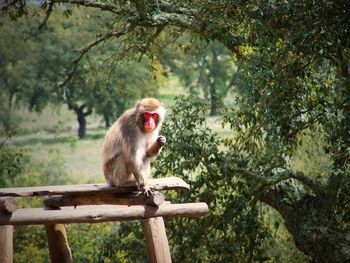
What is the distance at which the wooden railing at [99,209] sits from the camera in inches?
204

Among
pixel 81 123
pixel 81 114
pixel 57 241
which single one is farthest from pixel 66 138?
pixel 57 241

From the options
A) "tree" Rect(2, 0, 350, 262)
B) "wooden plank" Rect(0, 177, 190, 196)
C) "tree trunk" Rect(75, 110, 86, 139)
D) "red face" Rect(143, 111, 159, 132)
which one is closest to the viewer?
"wooden plank" Rect(0, 177, 190, 196)

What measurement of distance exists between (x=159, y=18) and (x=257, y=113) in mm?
1796

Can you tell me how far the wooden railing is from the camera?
5188mm

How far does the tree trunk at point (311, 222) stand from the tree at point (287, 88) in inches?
0.5

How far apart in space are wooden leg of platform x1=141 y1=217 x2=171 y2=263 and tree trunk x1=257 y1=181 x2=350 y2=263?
2857 mm

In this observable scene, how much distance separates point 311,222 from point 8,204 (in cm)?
441

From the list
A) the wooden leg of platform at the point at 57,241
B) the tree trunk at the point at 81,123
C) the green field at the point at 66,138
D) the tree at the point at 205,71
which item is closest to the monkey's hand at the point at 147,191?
the wooden leg of platform at the point at 57,241

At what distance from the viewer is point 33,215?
5219mm

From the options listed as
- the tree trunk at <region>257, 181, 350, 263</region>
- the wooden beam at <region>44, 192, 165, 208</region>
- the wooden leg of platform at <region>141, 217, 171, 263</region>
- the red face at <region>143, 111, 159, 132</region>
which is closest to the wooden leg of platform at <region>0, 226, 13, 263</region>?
the wooden beam at <region>44, 192, 165, 208</region>

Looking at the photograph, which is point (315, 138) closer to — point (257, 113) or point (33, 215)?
point (257, 113)

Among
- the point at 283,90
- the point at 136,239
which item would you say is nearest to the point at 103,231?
the point at 136,239

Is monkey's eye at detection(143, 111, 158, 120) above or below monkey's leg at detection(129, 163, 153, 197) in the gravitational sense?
above

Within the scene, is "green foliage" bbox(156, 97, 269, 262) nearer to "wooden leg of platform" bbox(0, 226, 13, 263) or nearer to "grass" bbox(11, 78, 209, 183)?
"wooden leg of platform" bbox(0, 226, 13, 263)
